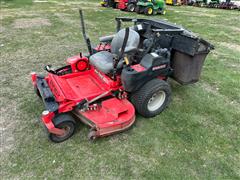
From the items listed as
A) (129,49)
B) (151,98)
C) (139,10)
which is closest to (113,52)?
(129,49)

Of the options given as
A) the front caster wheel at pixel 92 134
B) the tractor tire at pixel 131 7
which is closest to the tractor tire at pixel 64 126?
the front caster wheel at pixel 92 134

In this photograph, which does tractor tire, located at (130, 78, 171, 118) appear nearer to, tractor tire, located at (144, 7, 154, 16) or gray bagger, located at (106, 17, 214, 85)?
gray bagger, located at (106, 17, 214, 85)

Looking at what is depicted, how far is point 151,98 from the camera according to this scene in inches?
125

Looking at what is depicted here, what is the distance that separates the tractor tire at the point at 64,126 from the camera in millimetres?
2721

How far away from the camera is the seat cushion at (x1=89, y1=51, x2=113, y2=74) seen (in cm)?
304

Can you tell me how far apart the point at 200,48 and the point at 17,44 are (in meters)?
4.85

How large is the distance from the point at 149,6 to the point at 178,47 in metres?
8.30

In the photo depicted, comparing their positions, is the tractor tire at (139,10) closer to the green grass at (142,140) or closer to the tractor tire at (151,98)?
the green grass at (142,140)

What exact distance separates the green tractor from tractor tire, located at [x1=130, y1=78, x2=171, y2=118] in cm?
854

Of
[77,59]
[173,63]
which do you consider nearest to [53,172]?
[77,59]

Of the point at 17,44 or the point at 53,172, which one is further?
the point at 17,44

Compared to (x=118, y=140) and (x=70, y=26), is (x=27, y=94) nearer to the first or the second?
(x=118, y=140)

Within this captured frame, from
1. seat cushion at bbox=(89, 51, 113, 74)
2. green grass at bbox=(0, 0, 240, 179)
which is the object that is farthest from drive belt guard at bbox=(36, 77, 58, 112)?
seat cushion at bbox=(89, 51, 113, 74)

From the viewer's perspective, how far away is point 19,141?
2.86m
